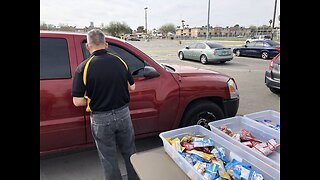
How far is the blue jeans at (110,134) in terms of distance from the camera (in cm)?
237

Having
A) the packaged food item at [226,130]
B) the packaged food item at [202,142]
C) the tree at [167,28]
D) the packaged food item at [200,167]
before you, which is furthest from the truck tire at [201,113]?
the tree at [167,28]

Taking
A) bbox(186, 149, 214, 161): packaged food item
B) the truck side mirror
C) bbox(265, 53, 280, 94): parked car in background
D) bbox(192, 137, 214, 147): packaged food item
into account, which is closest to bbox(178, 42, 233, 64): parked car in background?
bbox(265, 53, 280, 94): parked car in background

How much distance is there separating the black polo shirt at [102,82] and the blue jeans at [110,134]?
0.31ft

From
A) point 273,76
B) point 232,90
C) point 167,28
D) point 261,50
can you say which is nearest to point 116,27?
point 167,28

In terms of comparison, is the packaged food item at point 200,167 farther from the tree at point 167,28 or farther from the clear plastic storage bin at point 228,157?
A: the tree at point 167,28

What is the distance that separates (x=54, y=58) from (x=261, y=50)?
16.6 m

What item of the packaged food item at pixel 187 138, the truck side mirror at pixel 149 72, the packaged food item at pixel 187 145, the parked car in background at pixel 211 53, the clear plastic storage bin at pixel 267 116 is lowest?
the packaged food item at pixel 187 145

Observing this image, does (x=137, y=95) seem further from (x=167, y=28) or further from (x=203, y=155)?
(x=167, y=28)
